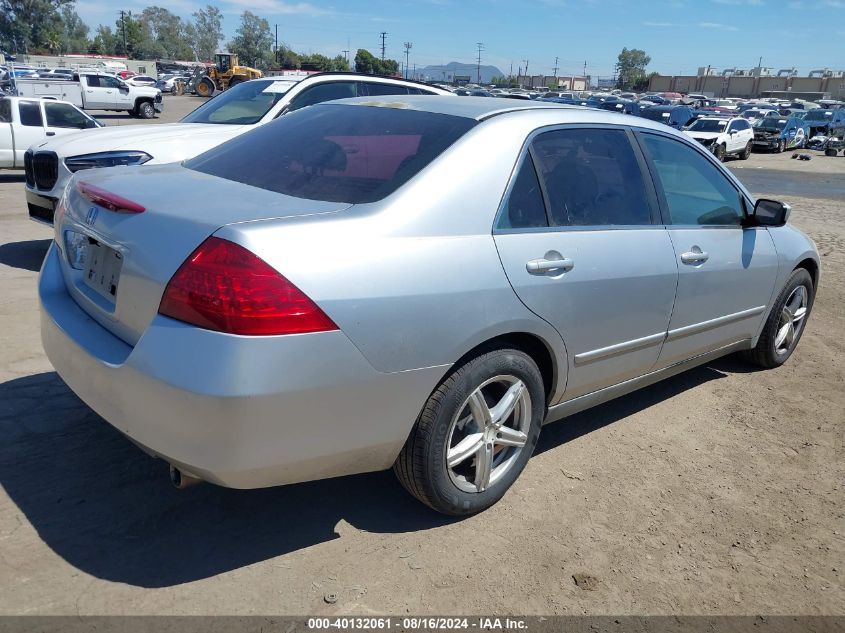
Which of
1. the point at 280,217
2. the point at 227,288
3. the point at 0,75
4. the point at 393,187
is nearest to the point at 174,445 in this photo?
the point at 227,288

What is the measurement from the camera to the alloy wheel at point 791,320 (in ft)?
16.2

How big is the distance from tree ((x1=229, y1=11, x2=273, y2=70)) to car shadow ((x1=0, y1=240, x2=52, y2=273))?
405 feet

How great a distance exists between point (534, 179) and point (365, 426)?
1346mm

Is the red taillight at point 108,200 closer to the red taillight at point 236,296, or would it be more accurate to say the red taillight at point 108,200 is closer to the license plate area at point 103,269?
the license plate area at point 103,269

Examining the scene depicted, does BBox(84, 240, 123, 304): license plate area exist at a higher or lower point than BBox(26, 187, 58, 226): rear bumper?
higher

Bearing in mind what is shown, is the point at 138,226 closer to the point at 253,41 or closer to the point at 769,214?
the point at 769,214

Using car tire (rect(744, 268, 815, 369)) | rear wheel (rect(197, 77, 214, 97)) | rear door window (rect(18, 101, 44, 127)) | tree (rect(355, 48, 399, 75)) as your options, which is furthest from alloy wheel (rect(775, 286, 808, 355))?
tree (rect(355, 48, 399, 75))

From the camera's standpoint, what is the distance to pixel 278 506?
3039mm

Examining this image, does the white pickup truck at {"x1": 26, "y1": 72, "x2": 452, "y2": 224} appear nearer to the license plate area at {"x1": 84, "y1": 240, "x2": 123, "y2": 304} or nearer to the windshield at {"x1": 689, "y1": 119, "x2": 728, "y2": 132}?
the license plate area at {"x1": 84, "y1": 240, "x2": 123, "y2": 304}

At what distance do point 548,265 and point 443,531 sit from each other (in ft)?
3.89

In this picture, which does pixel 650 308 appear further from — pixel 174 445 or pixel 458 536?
pixel 174 445

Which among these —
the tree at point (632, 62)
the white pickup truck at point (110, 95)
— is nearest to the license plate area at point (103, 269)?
the white pickup truck at point (110, 95)

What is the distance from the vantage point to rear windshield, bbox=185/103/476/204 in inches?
111

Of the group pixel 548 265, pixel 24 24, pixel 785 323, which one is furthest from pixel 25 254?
pixel 24 24
